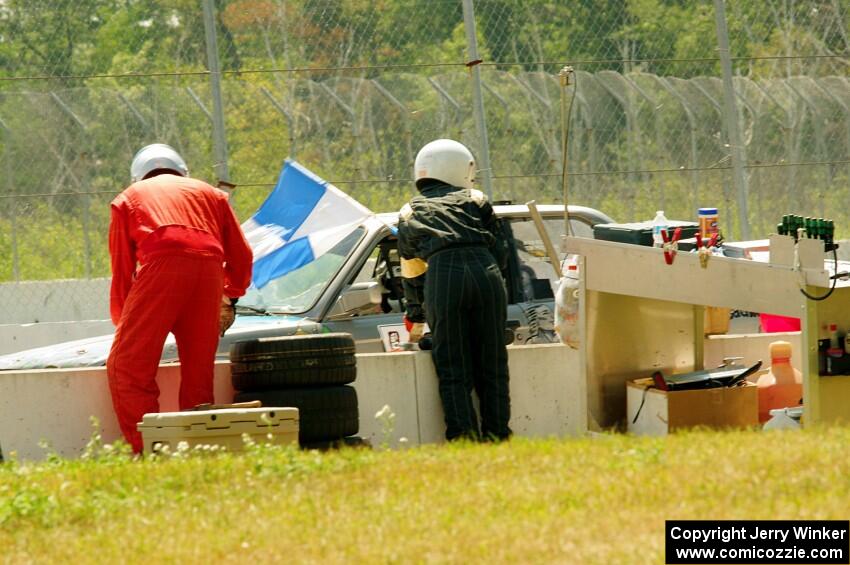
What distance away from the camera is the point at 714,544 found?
17.1ft

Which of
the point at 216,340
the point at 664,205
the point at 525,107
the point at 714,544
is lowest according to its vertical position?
the point at 714,544

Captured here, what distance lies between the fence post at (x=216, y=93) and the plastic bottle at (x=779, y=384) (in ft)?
17.1

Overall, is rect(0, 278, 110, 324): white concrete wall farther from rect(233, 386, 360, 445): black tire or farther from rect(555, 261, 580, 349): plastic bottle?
rect(555, 261, 580, 349): plastic bottle

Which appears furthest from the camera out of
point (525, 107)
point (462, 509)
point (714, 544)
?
point (525, 107)

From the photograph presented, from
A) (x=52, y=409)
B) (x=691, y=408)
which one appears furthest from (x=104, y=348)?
(x=691, y=408)

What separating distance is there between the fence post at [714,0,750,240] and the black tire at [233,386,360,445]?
6.28 m

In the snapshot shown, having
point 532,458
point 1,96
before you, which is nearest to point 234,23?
point 1,96

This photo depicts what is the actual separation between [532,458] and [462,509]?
103 centimetres

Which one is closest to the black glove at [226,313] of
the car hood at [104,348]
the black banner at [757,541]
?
the car hood at [104,348]

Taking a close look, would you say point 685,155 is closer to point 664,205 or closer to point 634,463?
point 664,205

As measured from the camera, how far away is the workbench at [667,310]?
300 inches

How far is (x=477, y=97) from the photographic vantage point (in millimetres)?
12906

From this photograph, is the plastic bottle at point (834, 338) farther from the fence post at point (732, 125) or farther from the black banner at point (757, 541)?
the fence post at point (732, 125)

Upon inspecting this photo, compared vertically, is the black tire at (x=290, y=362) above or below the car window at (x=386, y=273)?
below
